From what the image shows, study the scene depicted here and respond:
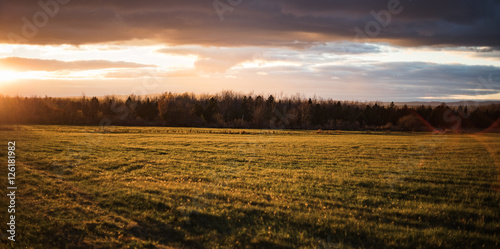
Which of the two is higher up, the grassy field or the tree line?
the tree line

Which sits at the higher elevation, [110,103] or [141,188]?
[110,103]

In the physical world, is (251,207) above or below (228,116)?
below

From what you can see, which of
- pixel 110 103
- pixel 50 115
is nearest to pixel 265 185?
pixel 50 115

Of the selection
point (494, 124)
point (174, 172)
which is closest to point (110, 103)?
point (174, 172)

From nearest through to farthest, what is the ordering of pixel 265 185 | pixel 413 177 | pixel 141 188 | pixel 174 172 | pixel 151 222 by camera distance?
pixel 151 222 → pixel 141 188 → pixel 265 185 → pixel 413 177 → pixel 174 172

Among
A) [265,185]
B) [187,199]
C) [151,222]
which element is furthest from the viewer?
[265,185]

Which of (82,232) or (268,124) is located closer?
(82,232)

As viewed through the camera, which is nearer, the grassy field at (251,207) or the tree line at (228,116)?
the grassy field at (251,207)

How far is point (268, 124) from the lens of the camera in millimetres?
110938

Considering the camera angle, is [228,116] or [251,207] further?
[228,116]

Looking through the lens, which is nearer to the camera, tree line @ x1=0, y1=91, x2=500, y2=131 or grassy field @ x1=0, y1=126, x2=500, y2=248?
grassy field @ x1=0, y1=126, x2=500, y2=248

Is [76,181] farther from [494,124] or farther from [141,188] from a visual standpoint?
[494,124]

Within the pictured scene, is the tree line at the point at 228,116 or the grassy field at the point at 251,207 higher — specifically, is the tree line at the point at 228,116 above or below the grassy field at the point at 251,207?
above

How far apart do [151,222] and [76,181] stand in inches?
375
